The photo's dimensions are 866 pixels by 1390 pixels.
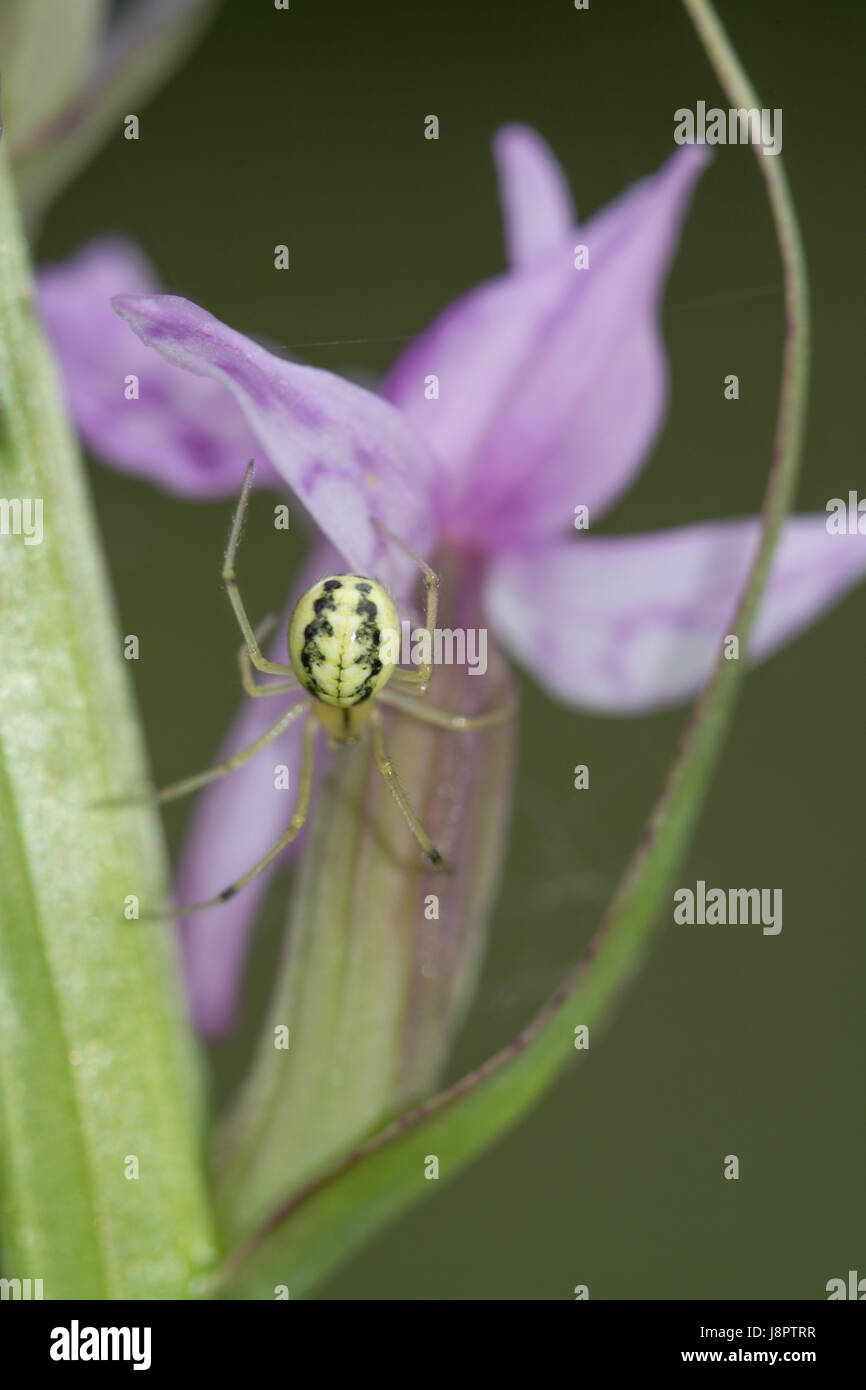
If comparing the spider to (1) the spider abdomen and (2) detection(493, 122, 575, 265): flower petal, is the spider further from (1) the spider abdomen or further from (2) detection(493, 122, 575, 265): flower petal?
(2) detection(493, 122, 575, 265): flower petal

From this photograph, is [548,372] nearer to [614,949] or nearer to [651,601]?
[651,601]

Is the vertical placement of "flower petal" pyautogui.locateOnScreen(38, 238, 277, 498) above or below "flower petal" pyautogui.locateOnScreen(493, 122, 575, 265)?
below

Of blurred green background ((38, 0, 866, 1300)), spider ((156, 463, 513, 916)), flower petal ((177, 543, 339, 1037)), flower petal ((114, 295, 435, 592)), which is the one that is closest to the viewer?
flower petal ((114, 295, 435, 592))

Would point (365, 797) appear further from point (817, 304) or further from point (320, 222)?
point (320, 222)

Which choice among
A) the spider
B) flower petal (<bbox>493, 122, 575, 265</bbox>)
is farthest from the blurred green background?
the spider

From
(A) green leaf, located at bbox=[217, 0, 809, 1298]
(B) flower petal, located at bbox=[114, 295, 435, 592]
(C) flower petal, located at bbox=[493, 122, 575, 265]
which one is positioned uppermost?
(C) flower petal, located at bbox=[493, 122, 575, 265]

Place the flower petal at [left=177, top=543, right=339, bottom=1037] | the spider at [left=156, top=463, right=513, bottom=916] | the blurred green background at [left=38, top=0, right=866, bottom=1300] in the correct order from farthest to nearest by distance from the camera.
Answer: the blurred green background at [left=38, top=0, right=866, bottom=1300] < the flower petal at [left=177, top=543, right=339, bottom=1037] < the spider at [left=156, top=463, right=513, bottom=916]

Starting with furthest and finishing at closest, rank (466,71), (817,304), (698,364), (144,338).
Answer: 1. (466,71)
2. (817,304)
3. (698,364)
4. (144,338)

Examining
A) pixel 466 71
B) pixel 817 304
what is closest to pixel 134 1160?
pixel 817 304
